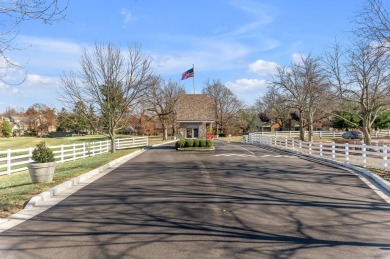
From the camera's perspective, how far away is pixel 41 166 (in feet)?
36.6

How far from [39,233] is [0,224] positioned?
119 centimetres

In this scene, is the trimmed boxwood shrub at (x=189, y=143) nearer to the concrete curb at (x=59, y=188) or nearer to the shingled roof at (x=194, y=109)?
the shingled roof at (x=194, y=109)

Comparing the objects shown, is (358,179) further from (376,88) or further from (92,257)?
(376,88)

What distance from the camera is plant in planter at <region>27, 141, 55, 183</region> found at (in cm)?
1115

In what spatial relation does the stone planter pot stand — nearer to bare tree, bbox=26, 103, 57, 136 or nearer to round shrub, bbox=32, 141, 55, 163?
round shrub, bbox=32, 141, 55, 163

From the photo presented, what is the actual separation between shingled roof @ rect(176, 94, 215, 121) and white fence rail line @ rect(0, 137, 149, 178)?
6.88 meters

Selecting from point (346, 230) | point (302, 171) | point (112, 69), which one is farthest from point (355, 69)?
point (346, 230)

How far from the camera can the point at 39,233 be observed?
5.98m

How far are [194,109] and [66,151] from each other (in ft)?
68.7

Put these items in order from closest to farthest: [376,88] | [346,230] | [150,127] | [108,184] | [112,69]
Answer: [346,230] → [108,184] → [376,88] → [112,69] → [150,127]

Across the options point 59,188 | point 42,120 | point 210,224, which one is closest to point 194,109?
point 59,188

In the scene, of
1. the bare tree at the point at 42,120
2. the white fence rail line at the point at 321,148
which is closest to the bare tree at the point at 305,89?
the white fence rail line at the point at 321,148

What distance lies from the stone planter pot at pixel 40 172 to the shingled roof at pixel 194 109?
2935 cm

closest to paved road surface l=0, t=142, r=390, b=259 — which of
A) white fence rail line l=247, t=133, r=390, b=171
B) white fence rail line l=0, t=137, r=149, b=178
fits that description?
white fence rail line l=247, t=133, r=390, b=171
